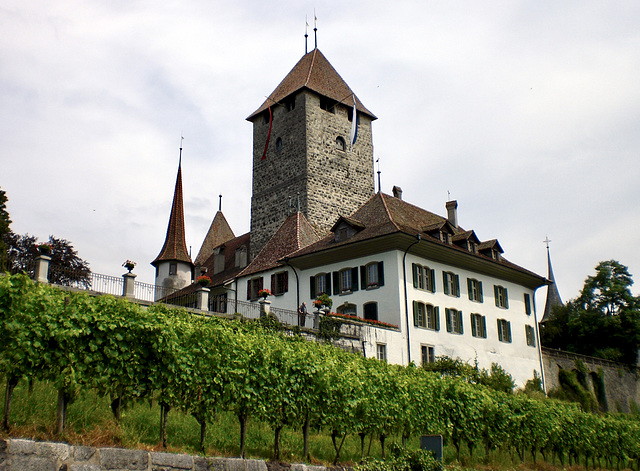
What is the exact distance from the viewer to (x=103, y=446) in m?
10.0

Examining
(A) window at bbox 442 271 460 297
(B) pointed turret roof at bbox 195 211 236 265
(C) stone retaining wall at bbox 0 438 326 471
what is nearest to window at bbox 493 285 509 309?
(A) window at bbox 442 271 460 297

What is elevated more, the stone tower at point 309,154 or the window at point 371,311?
the stone tower at point 309,154

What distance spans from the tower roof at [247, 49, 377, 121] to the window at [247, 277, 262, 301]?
1395cm

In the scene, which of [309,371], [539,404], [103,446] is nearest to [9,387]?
[103,446]

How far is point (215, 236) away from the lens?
189 feet

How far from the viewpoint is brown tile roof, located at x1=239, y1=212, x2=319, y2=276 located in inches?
1427

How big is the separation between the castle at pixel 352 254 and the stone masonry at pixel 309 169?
9cm

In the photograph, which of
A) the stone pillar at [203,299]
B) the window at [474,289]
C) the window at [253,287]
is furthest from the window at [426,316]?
the stone pillar at [203,299]

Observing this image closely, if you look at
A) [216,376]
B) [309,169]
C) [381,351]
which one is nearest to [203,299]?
[381,351]

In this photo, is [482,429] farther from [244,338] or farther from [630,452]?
[630,452]

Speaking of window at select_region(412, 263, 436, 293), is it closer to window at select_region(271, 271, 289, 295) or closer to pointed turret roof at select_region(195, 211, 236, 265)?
window at select_region(271, 271, 289, 295)

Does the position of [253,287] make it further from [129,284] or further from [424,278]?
[129,284]

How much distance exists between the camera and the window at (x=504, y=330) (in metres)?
36.1

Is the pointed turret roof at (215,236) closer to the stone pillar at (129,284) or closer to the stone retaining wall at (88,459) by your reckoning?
the stone pillar at (129,284)
